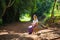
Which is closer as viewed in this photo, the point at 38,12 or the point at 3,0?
the point at 3,0

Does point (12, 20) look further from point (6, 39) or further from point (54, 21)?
point (6, 39)

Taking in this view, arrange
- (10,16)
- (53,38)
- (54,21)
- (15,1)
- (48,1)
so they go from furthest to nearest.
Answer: (48,1)
(10,16)
(15,1)
(54,21)
(53,38)

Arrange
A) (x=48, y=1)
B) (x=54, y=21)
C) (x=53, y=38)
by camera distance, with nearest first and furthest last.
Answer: (x=53, y=38), (x=54, y=21), (x=48, y=1)

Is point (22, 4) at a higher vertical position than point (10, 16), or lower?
higher

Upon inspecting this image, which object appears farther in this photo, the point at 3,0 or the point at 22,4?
the point at 22,4

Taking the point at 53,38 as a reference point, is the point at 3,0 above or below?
above

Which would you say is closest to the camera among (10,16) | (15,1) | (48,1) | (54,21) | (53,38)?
(53,38)

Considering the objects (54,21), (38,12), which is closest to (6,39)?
(54,21)

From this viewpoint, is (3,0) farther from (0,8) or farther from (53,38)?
(53,38)

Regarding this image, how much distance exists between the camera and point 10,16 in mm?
17281

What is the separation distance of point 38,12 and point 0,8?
974cm

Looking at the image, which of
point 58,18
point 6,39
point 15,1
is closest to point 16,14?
point 15,1

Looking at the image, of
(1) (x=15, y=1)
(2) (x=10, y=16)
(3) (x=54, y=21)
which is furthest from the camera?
(2) (x=10, y=16)

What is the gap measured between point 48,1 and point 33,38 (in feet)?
52.7
